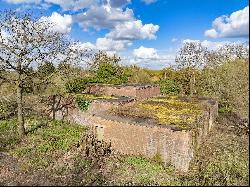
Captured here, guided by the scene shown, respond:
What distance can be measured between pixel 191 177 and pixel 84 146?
7158mm

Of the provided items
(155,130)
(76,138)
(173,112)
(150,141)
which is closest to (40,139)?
(76,138)

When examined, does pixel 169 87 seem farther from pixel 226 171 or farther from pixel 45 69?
pixel 226 171

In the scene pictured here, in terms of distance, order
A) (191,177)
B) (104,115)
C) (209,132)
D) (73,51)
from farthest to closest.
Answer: (209,132) < (73,51) < (104,115) < (191,177)

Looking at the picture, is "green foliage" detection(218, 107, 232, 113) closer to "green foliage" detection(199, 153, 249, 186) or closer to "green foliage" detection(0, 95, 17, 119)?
"green foliage" detection(199, 153, 249, 186)

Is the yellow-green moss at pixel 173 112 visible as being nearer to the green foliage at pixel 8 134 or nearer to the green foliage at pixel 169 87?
the green foliage at pixel 8 134

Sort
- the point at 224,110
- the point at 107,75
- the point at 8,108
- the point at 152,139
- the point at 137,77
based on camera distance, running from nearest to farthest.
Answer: the point at 152,139, the point at 8,108, the point at 224,110, the point at 107,75, the point at 137,77

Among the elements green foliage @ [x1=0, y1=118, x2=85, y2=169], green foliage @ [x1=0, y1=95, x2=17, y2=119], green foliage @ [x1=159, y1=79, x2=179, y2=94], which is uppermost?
green foliage @ [x1=159, y1=79, x2=179, y2=94]

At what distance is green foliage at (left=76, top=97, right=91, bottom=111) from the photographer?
1098 inches

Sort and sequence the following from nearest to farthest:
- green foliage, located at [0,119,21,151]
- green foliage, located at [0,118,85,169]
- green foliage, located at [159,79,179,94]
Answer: green foliage, located at [0,118,85,169] → green foliage, located at [0,119,21,151] → green foliage, located at [159,79,179,94]

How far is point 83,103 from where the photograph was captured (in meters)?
28.1

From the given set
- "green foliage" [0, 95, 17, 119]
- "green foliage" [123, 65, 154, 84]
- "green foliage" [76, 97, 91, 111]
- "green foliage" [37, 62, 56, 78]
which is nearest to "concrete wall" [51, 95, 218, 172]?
"green foliage" [37, 62, 56, 78]

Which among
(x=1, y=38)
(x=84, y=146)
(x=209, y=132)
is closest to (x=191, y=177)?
(x=84, y=146)

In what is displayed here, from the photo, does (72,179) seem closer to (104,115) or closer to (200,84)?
(104,115)

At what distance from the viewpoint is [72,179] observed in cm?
1498
